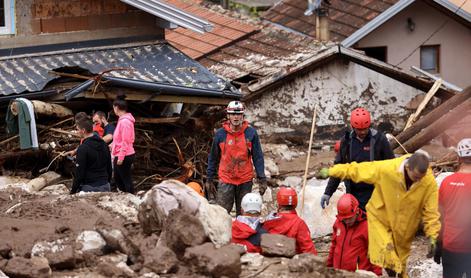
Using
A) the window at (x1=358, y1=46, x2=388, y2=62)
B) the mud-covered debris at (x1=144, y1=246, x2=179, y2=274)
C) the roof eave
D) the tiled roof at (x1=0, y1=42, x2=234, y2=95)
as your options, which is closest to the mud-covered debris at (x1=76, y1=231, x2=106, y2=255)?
the mud-covered debris at (x1=144, y1=246, x2=179, y2=274)

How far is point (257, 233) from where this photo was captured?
9898mm

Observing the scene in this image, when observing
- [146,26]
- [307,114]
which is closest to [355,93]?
[307,114]

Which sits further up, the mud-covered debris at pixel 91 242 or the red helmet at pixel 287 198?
the red helmet at pixel 287 198

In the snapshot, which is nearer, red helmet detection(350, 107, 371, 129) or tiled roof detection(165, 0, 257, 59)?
red helmet detection(350, 107, 371, 129)

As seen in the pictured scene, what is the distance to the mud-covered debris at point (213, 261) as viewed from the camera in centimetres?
789

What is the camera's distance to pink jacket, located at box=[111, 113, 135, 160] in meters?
12.8

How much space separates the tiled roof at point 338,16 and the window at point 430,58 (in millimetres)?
1653

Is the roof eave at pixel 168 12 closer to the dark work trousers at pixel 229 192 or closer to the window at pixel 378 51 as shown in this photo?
the dark work trousers at pixel 229 192

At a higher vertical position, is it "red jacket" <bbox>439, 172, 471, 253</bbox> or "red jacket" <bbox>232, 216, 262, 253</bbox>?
"red jacket" <bbox>439, 172, 471, 253</bbox>

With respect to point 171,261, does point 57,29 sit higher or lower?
higher

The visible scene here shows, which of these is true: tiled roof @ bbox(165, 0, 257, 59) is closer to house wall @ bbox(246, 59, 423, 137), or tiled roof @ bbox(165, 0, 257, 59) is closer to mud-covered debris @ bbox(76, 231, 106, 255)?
house wall @ bbox(246, 59, 423, 137)

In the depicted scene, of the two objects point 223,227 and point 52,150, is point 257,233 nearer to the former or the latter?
point 223,227

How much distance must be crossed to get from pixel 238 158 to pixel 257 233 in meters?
2.47

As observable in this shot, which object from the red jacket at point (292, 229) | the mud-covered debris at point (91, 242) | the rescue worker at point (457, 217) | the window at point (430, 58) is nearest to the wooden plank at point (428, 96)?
the window at point (430, 58)
